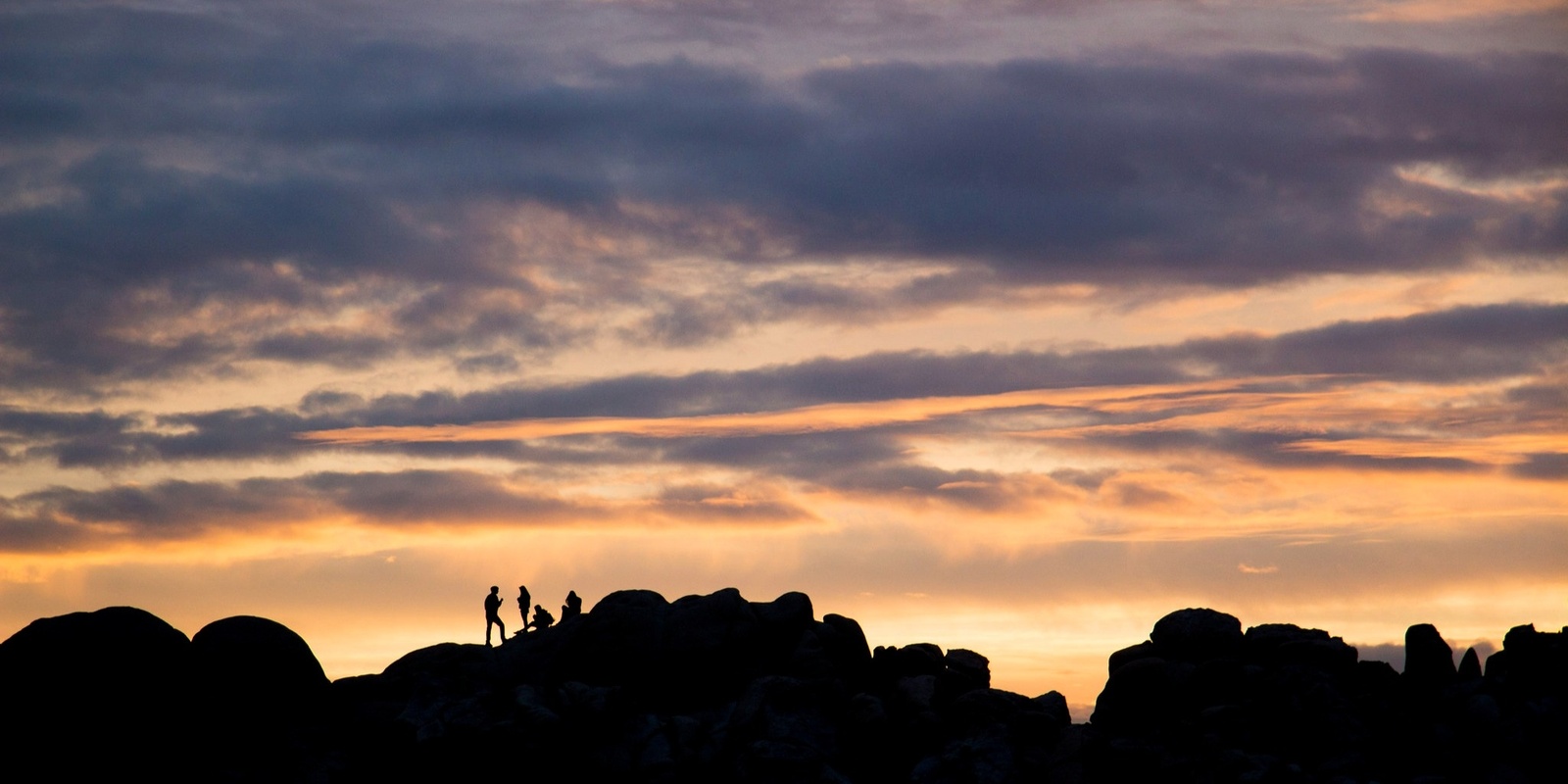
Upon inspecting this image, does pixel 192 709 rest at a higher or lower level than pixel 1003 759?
higher

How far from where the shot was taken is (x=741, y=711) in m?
65.4

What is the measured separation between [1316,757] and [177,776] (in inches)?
1860

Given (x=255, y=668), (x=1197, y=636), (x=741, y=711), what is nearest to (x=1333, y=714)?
(x=1197, y=636)

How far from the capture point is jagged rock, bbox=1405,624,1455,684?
66.6m

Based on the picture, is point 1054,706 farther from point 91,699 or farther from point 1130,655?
point 91,699

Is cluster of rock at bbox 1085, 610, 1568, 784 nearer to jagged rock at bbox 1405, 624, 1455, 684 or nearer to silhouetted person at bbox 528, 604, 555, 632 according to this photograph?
jagged rock at bbox 1405, 624, 1455, 684

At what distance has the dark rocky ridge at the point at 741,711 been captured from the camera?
61.7 meters

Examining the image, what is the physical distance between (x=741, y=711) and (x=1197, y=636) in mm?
21488

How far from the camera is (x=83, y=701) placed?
6462 cm

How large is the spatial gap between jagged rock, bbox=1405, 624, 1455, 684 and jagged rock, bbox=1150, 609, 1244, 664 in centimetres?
720

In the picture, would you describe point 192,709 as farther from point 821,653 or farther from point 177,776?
point 821,653

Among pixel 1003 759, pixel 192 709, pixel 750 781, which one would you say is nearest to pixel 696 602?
pixel 750 781

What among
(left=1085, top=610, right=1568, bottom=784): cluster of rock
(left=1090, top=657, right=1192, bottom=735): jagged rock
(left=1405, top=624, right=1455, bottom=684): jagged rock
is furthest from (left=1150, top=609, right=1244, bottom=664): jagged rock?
(left=1405, top=624, right=1455, bottom=684): jagged rock

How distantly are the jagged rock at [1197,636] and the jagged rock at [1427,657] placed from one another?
7.20m
